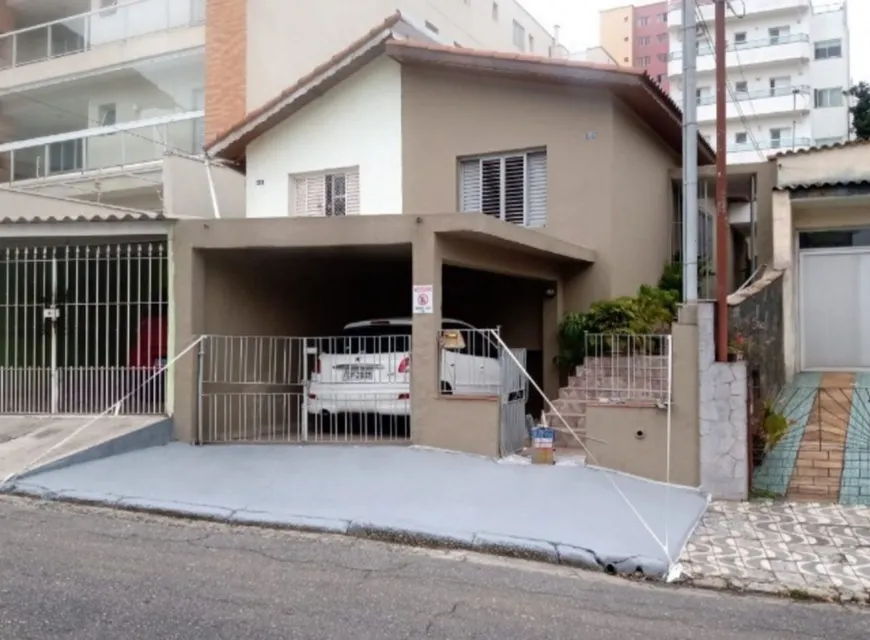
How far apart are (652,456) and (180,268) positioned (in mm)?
6058

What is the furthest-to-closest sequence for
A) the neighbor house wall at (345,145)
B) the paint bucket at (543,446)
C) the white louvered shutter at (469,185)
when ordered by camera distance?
the neighbor house wall at (345,145) → the white louvered shutter at (469,185) → the paint bucket at (543,446)

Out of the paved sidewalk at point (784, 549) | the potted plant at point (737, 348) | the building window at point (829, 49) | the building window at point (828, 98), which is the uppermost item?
the building window at point (829, 49)

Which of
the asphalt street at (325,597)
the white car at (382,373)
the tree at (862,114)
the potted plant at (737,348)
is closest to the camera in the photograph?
the asphalt street at (325,597)

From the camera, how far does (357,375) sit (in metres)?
10.2

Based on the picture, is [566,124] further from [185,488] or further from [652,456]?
[185,488]

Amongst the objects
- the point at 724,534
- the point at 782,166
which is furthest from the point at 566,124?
the point at 724,534

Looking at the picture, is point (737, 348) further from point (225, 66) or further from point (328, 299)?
point (225, 66)

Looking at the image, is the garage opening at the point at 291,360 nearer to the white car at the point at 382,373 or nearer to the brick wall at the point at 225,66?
the white car at the point at 382,373

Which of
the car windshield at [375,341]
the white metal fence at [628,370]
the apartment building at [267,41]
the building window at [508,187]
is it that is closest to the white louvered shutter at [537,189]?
the building window at [508,187]

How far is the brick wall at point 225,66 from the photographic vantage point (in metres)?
16.9

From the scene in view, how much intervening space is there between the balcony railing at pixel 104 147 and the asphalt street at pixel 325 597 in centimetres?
1251

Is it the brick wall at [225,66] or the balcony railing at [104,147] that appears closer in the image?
the brick wall at [225,66]

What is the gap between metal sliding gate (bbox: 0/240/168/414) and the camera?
34.7 feet

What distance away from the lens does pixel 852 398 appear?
1118 centimetres
